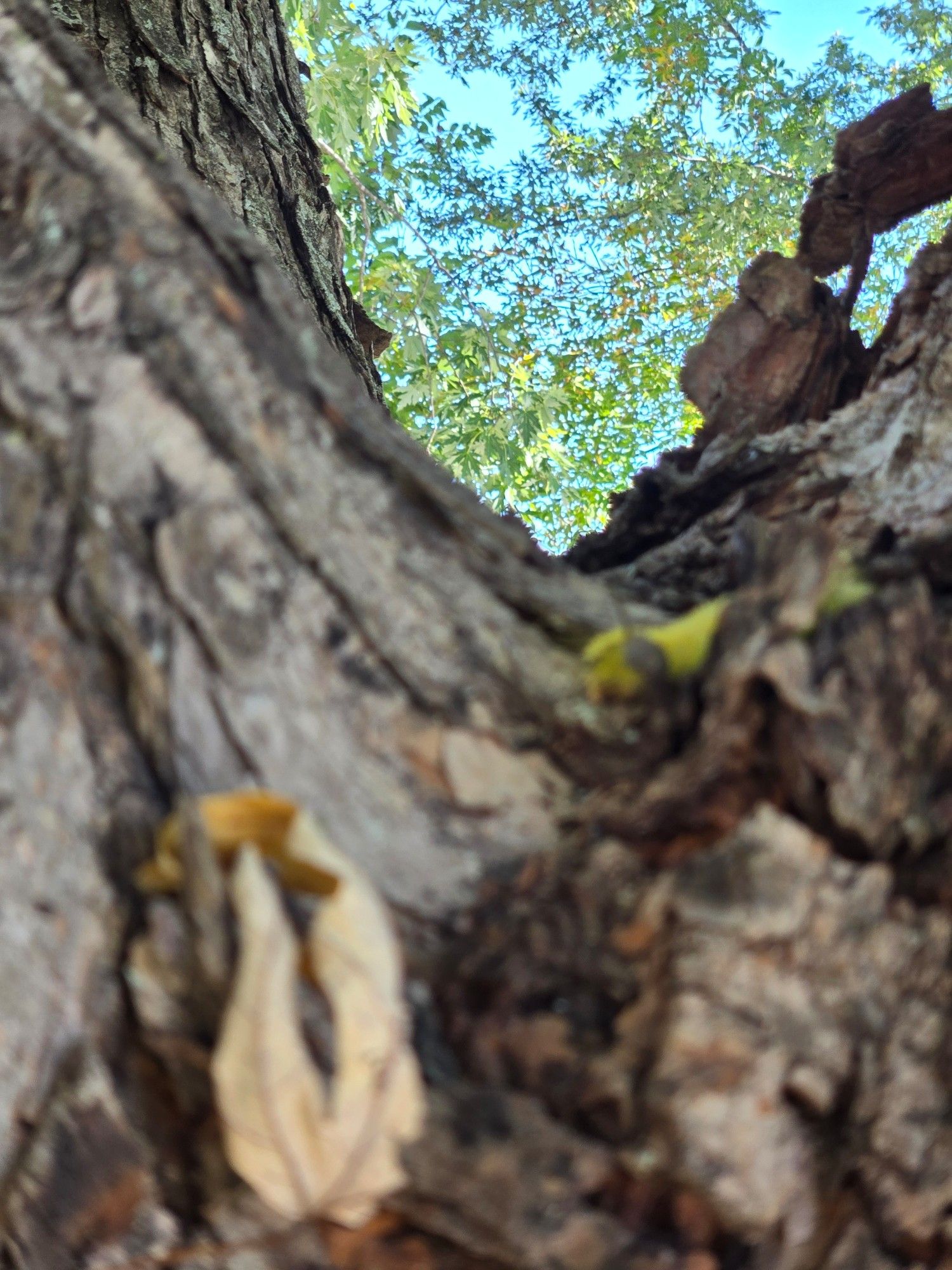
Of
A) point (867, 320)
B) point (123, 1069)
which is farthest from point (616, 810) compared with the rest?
point (867, 320)

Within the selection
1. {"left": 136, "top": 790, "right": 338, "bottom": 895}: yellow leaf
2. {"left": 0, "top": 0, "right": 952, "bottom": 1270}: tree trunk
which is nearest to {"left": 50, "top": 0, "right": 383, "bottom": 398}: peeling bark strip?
{"left": 0, "top": 0, "right": 952, "bottom": 1270}: tree trunk

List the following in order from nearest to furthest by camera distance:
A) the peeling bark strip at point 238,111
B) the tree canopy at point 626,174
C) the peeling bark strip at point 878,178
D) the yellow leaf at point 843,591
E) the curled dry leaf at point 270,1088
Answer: the curled dry leaf at point 270,1088, the yellow leaf at point 843,591, the peeling bark strip at point 878,178, the peeling bark strip at point 238,111, the tree canopy at point 626,174

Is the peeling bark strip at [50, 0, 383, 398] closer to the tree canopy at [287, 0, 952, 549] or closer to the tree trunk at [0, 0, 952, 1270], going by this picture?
the tree trunk at [0, 0, 952, 1270]

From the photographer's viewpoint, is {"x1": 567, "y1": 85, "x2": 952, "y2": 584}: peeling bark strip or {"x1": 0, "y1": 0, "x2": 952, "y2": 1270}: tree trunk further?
{"x1": 567, "y1": 85, "x2": 952, "y2": 584}: peeling bark strip

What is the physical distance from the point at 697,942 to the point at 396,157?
20.1 feet

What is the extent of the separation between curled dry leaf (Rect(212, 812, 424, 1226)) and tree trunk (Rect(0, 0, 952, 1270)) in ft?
0.10

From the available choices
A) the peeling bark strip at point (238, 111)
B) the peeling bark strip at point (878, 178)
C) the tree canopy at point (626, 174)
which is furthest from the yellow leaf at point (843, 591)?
the tree canopy at point (626, 174)

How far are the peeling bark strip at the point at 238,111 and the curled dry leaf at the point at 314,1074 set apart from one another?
1278 mm

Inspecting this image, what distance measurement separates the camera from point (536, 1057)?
0.62m

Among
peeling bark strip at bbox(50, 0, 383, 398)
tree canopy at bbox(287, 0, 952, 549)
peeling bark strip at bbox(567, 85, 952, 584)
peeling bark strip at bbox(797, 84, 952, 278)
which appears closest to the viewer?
peeling bark strip at bbox(567, 85, 952, 584)

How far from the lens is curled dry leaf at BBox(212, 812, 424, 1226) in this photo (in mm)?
554

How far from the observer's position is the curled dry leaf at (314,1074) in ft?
1.82

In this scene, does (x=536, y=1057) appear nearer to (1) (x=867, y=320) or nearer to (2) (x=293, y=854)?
(2) (x=293, y=854)

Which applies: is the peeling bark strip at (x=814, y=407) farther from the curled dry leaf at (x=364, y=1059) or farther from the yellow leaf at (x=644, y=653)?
the curled dry leaf at (x=364, y=1059)
